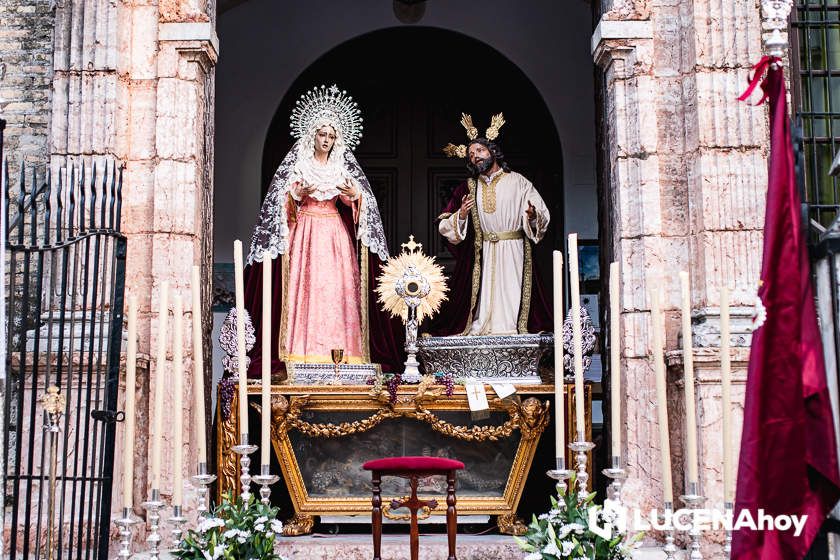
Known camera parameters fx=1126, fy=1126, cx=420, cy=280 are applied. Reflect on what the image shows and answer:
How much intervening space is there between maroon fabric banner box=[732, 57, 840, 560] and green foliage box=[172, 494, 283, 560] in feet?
7.31

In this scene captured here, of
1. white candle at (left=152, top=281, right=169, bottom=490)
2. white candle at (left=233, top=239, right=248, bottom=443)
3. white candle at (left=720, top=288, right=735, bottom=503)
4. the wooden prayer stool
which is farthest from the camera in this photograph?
the wooden prayer stool

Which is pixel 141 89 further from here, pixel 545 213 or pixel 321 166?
pixel 545 213

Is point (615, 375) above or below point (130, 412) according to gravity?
above

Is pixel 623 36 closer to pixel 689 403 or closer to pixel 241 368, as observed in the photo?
pixel 689 403

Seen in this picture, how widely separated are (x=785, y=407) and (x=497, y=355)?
3.79 metres

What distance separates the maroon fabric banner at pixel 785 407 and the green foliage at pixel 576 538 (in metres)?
1.03

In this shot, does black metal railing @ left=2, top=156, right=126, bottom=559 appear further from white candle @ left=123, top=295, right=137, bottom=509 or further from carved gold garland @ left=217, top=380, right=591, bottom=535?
carved gold garland @ left=217, top=380, right=591, bottom=535

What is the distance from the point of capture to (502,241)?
8.31m

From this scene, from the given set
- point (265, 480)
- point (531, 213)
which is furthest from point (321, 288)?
point (265, 480)

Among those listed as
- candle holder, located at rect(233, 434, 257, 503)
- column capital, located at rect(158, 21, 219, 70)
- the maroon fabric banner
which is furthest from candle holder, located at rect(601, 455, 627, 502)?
column capital, located at rect(158, 21, 219, 70)

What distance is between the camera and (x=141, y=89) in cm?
733

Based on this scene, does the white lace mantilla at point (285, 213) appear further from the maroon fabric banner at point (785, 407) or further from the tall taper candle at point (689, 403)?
the maroon fabric banner at point (785, 407)

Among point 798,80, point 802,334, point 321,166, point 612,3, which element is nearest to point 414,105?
point 321,166

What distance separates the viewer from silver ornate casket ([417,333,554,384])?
7652 mm
